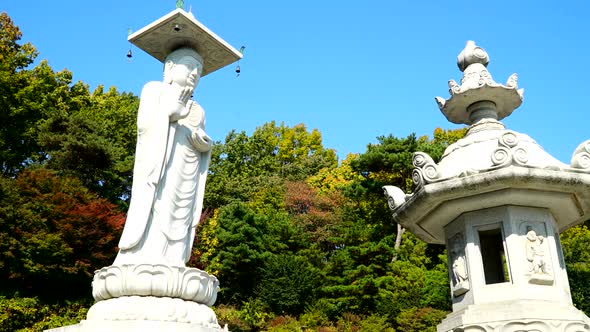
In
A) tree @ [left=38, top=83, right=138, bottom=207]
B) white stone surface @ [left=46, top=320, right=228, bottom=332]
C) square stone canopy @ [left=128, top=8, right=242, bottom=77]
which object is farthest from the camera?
tree @ [left=38, top=83, right=138, bottom=207]

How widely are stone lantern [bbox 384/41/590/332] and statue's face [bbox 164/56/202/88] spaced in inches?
101

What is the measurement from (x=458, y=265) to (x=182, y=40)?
3.87 meters

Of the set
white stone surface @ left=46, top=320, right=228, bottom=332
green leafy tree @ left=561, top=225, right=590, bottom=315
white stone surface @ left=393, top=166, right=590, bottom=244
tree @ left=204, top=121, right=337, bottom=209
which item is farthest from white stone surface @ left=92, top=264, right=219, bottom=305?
tree @ left=204, top=121, right=337, bottom=209

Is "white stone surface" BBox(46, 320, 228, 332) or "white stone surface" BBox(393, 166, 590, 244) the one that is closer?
"white stone surface" BBox(46, 320, 228, 332)

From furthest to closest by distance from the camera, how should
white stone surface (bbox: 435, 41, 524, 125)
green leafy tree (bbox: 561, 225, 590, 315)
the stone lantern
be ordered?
green leafy tree (bbox: 561, 225, 590, 315), white stone surface (bbox: 435, 41, 524, 125), the stone lantern

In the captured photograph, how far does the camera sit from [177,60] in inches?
229

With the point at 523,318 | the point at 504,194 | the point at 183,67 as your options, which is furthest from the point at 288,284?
the point at 523,318

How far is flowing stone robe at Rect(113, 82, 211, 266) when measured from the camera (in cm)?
493

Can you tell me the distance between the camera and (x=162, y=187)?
5.25 metres

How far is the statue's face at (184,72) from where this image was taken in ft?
18.6

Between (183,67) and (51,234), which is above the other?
(51,234)

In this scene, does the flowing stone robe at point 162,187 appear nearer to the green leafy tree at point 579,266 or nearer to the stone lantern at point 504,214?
the stone lantern at point 504,214

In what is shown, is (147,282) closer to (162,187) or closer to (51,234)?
(162,187)

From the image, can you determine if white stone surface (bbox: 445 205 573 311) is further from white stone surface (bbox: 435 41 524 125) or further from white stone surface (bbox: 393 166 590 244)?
white stone surface (bbox: 435 41 524 125)
